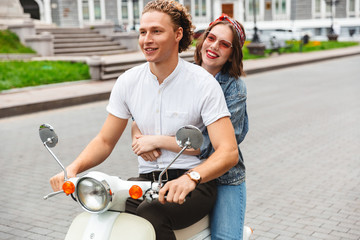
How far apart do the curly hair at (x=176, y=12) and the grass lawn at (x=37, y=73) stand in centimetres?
1316

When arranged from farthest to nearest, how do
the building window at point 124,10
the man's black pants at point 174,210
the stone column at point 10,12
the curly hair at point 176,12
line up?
the building window at point 124,10, the stone column at point 10,12, the curly hair at point 176,12, the man's black pants at point 174,210

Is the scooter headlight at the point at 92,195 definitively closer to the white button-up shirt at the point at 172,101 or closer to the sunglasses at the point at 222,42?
the white button-up shirt at the point at 172,101

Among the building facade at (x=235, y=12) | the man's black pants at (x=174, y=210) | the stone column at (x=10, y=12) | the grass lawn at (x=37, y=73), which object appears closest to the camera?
the man's black pants at (x=174, y=210)

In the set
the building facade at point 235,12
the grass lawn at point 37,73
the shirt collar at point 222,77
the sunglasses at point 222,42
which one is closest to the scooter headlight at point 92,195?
the shirt collar at point 222,77

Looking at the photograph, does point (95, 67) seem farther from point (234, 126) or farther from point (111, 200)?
point (111, 200)

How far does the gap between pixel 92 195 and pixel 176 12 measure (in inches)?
36.5

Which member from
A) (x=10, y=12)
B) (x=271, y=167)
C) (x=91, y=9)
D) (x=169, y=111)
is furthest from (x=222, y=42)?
(x=91, y=9)

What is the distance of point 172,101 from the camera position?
8.30 feet

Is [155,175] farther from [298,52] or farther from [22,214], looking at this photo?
[298,52]

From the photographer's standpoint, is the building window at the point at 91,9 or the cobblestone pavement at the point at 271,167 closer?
the cobblestone pavement at the point at 271,167

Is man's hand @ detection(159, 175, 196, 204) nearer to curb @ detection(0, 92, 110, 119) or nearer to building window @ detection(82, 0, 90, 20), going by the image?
curb @ detection(0, 92, 110, 119)

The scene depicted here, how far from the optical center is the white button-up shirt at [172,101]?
8.19ft

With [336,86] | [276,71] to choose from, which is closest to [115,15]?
[276,71]

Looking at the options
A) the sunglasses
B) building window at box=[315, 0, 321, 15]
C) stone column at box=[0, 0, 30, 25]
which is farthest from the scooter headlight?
building window at box=[315, 0, 321, 15]
